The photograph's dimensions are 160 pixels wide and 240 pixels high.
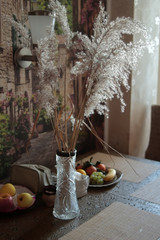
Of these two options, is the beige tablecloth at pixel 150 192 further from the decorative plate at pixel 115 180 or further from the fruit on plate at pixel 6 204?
the fruit on plate at pixel 6 204

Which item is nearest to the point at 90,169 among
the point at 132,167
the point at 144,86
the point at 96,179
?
the point at 96,179

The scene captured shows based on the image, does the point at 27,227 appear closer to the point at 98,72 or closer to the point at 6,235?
the point at 6,235

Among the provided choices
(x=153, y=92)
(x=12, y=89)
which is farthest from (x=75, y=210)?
(x=153, y=92)

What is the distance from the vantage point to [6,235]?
1.15m

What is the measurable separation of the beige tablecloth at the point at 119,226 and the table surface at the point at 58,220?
1.7 inches

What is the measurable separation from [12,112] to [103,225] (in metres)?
0.78

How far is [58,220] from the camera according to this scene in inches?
49.8

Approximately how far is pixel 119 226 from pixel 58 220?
0.25 metres

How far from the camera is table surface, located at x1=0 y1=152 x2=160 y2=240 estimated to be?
117 centimetres

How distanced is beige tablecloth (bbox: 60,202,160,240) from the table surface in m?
0.04

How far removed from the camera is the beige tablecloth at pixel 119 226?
3.76ft

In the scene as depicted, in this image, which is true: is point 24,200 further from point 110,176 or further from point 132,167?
point 132,167

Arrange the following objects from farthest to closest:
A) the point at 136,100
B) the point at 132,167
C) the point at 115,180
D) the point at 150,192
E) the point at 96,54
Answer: the point at 136,100
the point at 132,167
the point at 115,180
the point at 150,192
the point at 96,54

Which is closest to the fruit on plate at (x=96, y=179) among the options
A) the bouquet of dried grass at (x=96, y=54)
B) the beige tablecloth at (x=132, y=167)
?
the beige tablecloth at (x=132, y=167)
